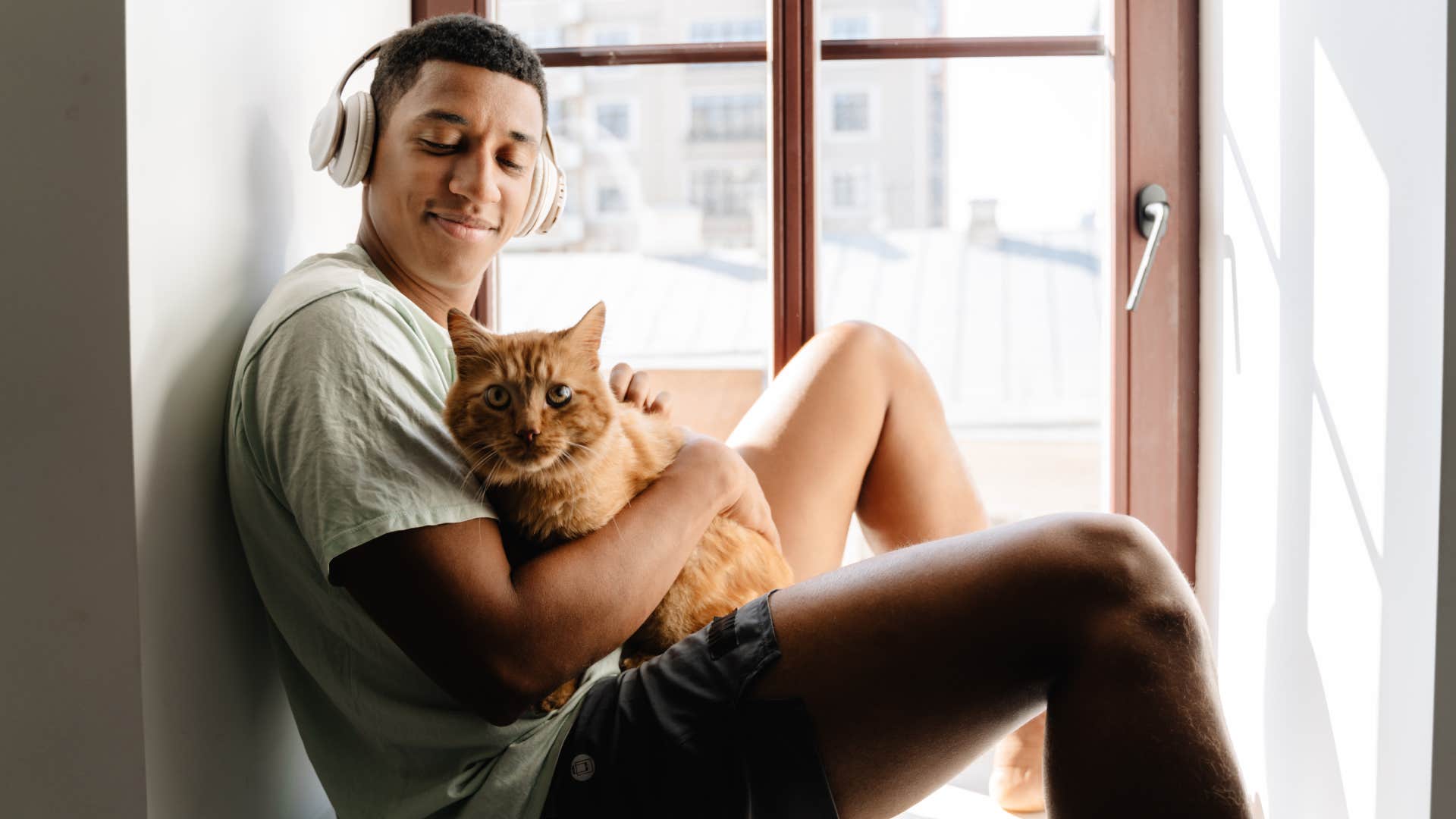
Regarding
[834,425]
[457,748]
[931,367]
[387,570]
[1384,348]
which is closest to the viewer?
[387,570]

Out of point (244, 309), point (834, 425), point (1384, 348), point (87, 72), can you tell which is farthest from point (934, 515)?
point (87, 72)

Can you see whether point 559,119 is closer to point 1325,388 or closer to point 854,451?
point 854,451

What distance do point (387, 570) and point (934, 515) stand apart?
0.96 metres

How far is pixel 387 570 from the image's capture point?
0.98 meters

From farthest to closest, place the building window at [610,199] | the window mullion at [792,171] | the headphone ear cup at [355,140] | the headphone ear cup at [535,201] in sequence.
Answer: the building window at [610,199] < the window mullion at [792,171] < the headphone ear cup at [535,201] < the headphone ear cup at [355,140]

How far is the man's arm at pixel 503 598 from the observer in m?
0.98

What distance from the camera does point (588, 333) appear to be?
1.25m

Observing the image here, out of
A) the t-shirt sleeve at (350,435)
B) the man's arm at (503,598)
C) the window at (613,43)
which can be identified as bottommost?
the man's arm at (503,598)

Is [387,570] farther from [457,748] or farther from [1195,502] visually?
[1195,502]

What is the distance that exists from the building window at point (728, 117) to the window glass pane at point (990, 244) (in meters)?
0.13

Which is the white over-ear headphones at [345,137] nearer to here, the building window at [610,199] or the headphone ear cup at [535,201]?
the headphone ear cup at [535,201]

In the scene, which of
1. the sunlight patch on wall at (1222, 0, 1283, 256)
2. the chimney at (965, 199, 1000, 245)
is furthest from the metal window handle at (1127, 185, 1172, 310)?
the chimney at (965, 199, 1000, 245)

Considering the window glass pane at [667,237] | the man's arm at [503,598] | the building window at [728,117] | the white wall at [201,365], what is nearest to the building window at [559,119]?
the window glass pane at [667,237]

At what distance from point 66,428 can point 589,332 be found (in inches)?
22.4
